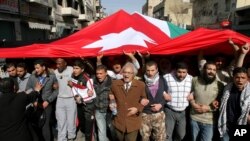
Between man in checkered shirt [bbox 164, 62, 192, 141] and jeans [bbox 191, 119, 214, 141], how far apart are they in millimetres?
212

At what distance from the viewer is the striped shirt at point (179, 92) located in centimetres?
388

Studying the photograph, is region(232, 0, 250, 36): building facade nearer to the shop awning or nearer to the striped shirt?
the shop awning

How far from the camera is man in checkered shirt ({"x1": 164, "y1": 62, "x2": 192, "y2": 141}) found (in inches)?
152

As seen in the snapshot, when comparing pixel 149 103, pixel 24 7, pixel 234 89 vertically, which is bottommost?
pixel 149 103

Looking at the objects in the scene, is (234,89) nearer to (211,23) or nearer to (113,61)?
(113,61)

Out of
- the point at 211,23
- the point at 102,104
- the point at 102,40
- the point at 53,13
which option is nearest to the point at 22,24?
the point at 53,13

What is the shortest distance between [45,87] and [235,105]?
2835mm

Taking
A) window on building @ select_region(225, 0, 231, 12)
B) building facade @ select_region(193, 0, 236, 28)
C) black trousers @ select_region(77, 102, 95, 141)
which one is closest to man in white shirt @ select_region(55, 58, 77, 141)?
black trousers @ select_region(77, 102, 95, 141)

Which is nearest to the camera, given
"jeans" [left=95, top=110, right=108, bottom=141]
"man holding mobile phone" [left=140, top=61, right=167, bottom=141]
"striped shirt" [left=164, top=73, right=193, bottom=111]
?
"man holding mobile phone" [left=140, top=61, right=167, bottom=141]

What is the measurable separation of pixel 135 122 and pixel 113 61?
4.20 ft

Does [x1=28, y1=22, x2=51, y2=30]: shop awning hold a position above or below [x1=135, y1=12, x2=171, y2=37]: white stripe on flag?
above

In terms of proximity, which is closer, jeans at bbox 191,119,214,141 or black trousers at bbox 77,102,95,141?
jeans at bbox 191,119,214,141

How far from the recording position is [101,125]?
13.9 ft

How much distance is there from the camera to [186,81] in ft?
12.8
